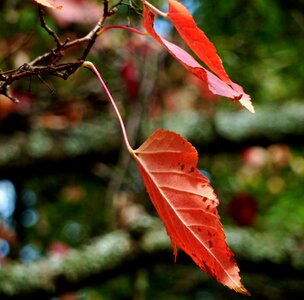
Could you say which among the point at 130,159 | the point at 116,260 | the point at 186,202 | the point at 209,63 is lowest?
the point at 116,260

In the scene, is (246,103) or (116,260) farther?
(116,260)

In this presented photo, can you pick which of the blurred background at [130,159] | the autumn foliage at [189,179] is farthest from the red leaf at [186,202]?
the blurred background at [130,159]

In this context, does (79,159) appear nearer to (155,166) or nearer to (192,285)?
(192,285)

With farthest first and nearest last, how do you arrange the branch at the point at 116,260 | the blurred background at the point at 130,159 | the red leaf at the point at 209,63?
1. the blurred background at the point at 130,159
2. the branch at the point at 116,260
3. the red leaf at the point at 209,63

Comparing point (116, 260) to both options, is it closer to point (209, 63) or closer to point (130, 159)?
point (130, 159)

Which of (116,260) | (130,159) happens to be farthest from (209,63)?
(130,159)

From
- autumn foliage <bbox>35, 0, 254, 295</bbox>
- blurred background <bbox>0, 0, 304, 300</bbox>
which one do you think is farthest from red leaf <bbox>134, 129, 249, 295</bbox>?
blurred background <bbox>0, 0, 304, 300</bbox>

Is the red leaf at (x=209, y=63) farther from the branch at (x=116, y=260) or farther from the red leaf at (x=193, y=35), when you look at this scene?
the branch at (x=116, y=260)
